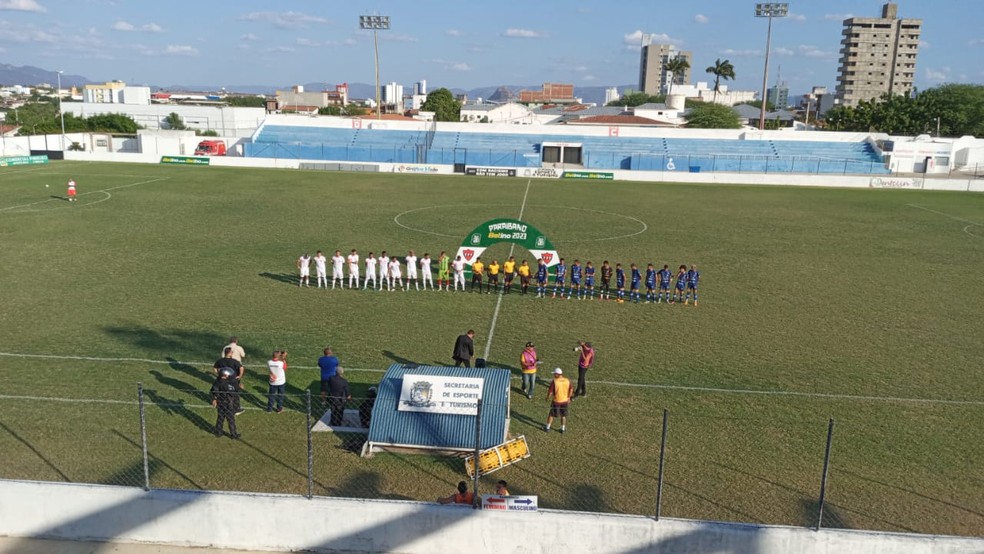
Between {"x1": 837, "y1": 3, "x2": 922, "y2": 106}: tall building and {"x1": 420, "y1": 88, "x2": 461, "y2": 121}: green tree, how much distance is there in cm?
11156

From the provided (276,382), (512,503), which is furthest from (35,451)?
(512,503)

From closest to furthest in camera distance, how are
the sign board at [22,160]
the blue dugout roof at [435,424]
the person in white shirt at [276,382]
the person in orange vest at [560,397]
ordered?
1. the blue dugout roof at [435,424]
2. the person in orange vest at [560,397]
3. the person in white shirt at [276,382]
4. the sign board at [22,160]

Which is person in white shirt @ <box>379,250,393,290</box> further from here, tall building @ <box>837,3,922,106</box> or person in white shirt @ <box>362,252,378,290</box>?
tall building @ <box>837,3,922,106</box>

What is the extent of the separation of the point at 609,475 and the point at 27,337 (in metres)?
14.0

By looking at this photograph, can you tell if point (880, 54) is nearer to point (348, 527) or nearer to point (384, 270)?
point (384, 270)

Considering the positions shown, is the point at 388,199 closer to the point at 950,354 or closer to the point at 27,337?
the point at 27,337

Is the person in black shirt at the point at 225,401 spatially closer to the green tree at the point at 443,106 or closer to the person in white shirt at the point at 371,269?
the person in white shirt at the point at 371,269

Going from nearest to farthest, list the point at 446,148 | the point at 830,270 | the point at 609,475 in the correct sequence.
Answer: the point at 609,475 < the point at 830,270 < the point at 446,148

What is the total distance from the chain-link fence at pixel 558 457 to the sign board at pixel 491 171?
159 feet

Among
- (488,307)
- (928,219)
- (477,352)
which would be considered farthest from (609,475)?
(928,219)

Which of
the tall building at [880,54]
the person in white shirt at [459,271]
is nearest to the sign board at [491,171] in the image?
the person in white shirt at [459,271]

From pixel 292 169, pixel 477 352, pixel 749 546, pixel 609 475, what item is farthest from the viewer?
pixel 292 169

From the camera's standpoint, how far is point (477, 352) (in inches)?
656

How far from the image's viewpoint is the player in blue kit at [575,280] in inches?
851
